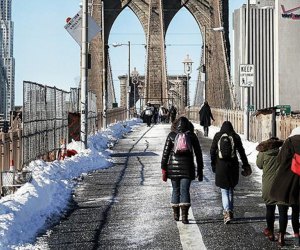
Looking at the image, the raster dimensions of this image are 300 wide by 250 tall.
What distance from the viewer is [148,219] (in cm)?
1048

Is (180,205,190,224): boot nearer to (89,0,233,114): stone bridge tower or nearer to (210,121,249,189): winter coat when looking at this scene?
(210,121,249,189): winter coat

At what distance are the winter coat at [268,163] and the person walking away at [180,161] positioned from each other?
1.48m

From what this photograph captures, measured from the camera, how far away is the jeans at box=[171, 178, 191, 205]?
403 inches

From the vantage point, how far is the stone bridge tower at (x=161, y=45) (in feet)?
247

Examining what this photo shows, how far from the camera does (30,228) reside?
9.23 m

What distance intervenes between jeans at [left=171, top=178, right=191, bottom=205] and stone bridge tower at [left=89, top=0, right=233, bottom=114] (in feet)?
179

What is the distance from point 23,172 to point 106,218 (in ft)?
7.37

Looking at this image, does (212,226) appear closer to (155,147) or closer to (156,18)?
(155,147)

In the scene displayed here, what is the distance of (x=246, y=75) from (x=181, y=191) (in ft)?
59.9

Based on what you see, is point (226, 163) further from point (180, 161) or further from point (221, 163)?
point (180, 161)

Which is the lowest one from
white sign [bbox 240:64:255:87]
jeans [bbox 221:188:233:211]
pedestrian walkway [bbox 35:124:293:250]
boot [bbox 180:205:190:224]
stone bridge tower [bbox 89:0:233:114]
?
pedestrian walkway [bbox 35:124:293:250]

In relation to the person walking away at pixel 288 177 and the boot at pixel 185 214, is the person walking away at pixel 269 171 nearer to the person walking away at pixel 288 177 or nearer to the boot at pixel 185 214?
the person walking away at pixel 288 177

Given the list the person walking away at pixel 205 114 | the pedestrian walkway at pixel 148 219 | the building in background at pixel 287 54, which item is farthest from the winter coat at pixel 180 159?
the building in background at pixel 287 54

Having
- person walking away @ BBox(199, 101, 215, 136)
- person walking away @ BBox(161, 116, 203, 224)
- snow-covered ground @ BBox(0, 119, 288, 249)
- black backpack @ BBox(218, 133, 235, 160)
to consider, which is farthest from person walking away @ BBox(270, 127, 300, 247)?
person walking away @ BBox(199, 101, 215, 136)
